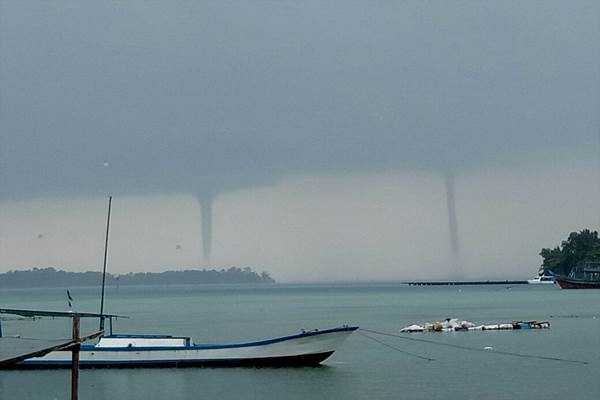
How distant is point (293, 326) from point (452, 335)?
80.6 feet

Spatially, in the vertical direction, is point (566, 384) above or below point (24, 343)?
below

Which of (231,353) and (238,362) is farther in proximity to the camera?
(238,362)

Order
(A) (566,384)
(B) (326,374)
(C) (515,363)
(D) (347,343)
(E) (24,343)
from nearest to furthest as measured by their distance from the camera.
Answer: (E) (24,343) < (A) (566,384) < (B) (326,374) < (C) (515,363) < (D) (347,343)

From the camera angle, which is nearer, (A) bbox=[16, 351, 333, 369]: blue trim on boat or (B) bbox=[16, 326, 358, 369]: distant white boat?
(B) bbox=[16, 326, 358, 369]: distant white boat

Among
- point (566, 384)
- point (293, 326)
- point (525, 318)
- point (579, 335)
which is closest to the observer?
point (566, 384)

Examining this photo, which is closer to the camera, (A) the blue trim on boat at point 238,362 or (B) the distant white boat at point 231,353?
(B) the distant white boat at point 231,353

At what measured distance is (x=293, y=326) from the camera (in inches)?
3893

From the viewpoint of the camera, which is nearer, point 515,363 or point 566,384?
point 566,384

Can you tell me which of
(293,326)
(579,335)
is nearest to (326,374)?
(579,335)

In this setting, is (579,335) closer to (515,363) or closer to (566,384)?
(515,363)

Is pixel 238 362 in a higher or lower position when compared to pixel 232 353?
lower

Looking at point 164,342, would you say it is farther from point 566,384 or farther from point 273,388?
point 566,384

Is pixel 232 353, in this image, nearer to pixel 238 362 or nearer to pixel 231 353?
pixel 231 353

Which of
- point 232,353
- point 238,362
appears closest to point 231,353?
point 232,353
